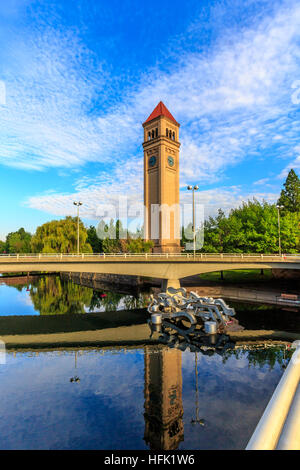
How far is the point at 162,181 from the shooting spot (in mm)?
66938

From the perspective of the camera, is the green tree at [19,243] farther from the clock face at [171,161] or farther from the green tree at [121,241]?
the clock face at [171,161]

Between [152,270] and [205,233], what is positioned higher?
[205,233]

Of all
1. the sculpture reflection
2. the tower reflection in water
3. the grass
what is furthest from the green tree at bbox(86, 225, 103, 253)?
the tower reflection in water

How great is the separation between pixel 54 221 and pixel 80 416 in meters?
52.7

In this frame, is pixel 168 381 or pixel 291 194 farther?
pixel 291 194

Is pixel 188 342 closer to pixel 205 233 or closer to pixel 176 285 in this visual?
pixel 176 285

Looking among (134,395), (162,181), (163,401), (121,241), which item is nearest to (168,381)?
(163,401)

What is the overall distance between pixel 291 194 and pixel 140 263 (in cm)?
4918

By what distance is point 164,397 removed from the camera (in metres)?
12.4

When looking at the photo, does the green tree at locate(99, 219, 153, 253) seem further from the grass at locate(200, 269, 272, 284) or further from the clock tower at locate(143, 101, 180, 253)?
the grass at locate(200, 269, 272, 284)

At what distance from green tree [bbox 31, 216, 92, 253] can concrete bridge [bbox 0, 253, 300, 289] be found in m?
18.8

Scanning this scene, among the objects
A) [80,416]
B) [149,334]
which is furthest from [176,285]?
[80,416]

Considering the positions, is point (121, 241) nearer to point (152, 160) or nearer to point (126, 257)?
point (152, 160)

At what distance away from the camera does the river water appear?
32.1 feet
